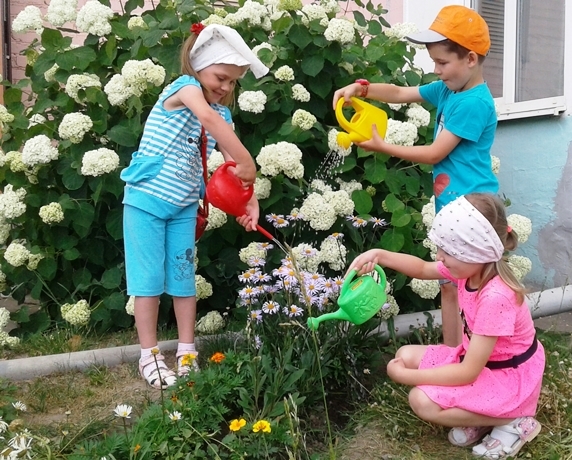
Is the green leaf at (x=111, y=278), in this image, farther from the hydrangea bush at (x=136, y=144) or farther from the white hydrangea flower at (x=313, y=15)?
the white hydrangea flower at (x=313, y=15)

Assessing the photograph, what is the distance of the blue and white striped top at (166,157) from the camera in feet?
8.90

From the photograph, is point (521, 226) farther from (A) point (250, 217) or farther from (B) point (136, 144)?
(B) point (136, 144)

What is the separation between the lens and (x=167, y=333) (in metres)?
3.33

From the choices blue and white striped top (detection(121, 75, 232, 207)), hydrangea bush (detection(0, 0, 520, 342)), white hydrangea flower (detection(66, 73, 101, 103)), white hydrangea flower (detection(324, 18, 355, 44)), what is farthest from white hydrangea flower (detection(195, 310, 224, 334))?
white hydrangea flower (detection(324, 18, 355, 44))

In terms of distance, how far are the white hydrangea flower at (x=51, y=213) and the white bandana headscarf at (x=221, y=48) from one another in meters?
1.12

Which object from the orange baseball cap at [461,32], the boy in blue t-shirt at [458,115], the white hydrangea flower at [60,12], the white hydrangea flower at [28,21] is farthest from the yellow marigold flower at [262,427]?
the white hydrangea flower at [28,21]

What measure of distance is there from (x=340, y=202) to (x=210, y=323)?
2.52ft

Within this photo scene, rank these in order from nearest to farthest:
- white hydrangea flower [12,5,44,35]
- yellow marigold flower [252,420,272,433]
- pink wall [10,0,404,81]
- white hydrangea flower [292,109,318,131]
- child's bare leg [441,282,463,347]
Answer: yellow marigold flower [252,420,272,433] < child's bare leg [441,282,463,347] < white hydrangea flower [292,109,318,131] < white hydrangea flower [12,5,44,35] < pink wall [10,0,404,81]

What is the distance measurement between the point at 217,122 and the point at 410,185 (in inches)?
48.1

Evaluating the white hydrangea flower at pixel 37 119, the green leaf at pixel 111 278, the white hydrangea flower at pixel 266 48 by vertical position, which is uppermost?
the white hydrangea flower at pixel 266 48

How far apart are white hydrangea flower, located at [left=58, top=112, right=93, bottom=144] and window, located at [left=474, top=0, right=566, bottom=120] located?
240 centimetres

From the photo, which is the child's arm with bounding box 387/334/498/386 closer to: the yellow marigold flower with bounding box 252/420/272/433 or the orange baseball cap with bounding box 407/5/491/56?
the yellow marigold flower with bounding box 252/420/272/433

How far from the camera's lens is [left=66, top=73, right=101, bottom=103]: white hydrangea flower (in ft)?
11.3

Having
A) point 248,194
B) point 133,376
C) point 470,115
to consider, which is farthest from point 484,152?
point 133,376
